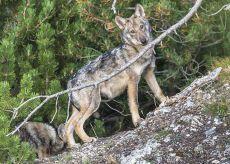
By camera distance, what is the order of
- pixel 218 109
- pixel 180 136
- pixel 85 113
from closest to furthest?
pixel 180 136
pixel 218 109
pixel 85 113

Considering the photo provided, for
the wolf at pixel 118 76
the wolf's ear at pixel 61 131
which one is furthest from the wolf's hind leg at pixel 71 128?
the wolf's ear at pixel 61 131

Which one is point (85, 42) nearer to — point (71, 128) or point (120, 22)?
point (120, 22)

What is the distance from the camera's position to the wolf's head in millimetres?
9641

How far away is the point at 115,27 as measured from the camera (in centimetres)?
1029

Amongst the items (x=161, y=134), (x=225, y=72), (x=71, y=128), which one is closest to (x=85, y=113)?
(x=71, y=128)

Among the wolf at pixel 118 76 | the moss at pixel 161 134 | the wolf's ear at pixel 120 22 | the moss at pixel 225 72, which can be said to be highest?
the wolf's ear at pixel 120 22

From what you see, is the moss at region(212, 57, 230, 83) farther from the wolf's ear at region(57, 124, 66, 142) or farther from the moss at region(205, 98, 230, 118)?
the wolf's ear at region(57, 124, 66, 142)

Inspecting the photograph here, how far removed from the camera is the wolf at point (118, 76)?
9438mm

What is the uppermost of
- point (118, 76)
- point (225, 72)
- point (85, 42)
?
point (85, 42)

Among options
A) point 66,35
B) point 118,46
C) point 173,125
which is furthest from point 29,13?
point 173,125

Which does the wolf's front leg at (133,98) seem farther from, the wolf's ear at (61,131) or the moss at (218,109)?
the moss at (218,109)

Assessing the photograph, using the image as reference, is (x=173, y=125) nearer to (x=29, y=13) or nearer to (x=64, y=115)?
(x=64, y=115)

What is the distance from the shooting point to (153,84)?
9914mm

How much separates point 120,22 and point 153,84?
1.09 meters
